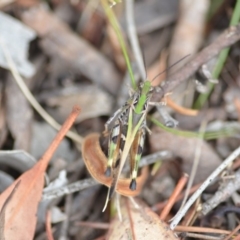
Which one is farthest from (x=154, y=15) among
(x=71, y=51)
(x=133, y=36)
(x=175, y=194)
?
(x=175, y=194)

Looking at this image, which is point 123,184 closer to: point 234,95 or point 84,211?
point 84,211

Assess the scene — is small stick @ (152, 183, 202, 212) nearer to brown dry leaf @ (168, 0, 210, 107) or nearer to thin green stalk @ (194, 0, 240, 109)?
thin green stalk @ (194, 0, 240, 109)

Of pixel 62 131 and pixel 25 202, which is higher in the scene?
pixel 62 131

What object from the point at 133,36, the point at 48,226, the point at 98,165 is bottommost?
the point at 48,226

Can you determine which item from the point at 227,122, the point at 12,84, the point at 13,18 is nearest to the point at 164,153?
the point at 227,122

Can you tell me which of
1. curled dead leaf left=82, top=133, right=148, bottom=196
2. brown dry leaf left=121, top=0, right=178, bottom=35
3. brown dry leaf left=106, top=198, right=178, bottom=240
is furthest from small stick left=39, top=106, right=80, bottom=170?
brown dry leaf left=121, top=0, right=178, bottom=35

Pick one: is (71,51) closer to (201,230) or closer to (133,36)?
(133,36)

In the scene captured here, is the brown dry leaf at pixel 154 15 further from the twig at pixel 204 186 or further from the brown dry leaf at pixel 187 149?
the twig at pixel 204 186
